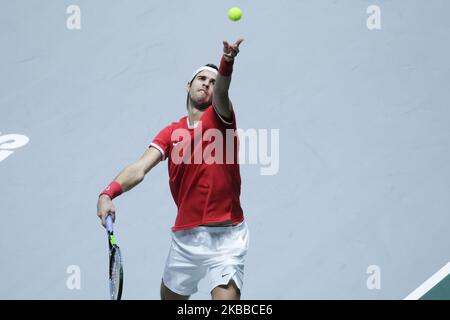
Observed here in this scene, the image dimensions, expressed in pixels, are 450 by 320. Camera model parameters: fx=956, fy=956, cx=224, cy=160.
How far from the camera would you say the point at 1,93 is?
5727 millimetres

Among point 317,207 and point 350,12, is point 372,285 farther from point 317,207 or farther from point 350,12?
point 350,12

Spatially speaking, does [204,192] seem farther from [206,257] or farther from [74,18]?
[74,18]

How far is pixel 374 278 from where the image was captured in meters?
5.39

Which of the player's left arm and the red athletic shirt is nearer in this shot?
the player's left arm

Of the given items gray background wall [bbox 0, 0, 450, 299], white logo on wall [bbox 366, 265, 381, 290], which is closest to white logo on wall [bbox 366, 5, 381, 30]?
gray background wall [bbox 0, 0, 450, 299]

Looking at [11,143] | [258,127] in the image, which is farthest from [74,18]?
[258,127]

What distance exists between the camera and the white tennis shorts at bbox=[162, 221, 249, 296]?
3.89 metres

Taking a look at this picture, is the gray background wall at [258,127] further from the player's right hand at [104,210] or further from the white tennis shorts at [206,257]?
the player's right hand at [104,210]

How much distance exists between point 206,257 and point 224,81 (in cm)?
74

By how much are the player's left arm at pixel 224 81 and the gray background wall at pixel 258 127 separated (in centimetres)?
174

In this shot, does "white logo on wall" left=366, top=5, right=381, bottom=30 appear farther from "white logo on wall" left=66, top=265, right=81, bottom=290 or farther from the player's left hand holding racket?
the player's left hand holding racket
